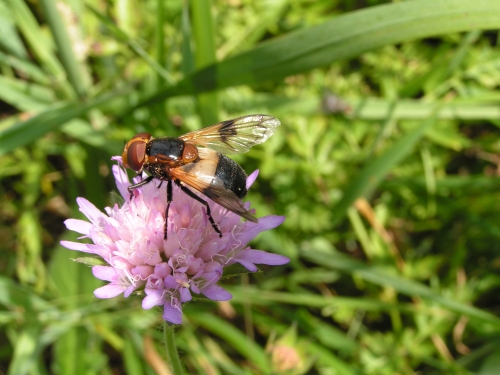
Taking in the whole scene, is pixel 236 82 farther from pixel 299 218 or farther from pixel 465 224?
pixel 465 224

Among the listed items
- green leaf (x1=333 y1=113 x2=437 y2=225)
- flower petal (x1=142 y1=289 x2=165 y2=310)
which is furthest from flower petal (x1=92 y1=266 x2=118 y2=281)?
green leaf (x1=333 y1=113 x2=437 y2=225)

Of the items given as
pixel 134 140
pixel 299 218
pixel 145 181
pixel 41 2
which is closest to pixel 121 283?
pixel 145 181

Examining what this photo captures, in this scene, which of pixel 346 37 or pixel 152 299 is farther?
pixel 346 37

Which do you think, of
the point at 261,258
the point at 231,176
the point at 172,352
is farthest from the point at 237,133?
the point at 172,352

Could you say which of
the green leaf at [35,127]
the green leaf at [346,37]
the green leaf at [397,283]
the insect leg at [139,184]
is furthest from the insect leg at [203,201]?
the green leaf at [397,283]

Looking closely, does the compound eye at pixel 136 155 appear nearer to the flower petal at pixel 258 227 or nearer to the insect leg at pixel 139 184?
the insect leg at pixel 139 184

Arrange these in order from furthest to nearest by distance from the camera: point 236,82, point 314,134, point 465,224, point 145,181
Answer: point 465,224
point 314,134
point 236,82
point 145,181

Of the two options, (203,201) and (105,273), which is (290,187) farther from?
(105,273)
